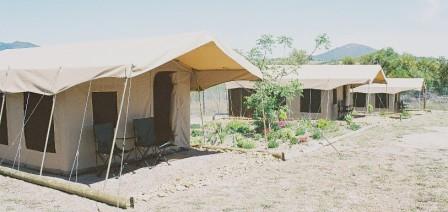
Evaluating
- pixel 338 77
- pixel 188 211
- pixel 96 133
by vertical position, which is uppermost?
pixel 338 77

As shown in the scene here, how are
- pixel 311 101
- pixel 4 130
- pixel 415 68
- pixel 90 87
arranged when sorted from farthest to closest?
pixel 415 68 → pixel 311 101 → pixel 4 130 → pixel 90 87

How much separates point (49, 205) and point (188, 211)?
184cm

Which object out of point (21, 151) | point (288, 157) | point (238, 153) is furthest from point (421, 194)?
point (21, 151)

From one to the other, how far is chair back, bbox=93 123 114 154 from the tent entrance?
6.07 feet

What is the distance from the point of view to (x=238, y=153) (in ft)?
32.5

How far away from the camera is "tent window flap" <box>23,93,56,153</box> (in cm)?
779

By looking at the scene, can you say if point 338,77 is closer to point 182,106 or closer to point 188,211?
point 182,106

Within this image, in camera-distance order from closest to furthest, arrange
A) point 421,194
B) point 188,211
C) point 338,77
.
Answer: point 188,211 → point 421,194 → point 338,77

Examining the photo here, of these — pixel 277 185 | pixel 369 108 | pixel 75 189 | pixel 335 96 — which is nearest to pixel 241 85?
pixel 335 96

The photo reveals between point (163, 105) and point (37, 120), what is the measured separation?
2.67 meters

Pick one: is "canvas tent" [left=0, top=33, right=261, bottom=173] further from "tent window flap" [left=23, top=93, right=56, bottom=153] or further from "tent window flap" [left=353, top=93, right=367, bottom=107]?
"tent window flap" [left=353, top=93, right=367, bottom=107]

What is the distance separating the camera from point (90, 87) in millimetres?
7754

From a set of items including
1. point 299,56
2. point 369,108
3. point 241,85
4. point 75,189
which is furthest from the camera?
point 369,108

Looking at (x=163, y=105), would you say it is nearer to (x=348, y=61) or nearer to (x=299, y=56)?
(x=299, y=56)
